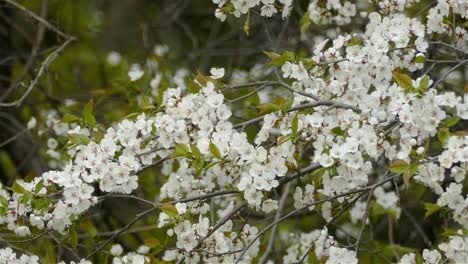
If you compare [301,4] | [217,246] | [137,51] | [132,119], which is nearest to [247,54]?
[301,4]

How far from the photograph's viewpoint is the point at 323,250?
346 cm

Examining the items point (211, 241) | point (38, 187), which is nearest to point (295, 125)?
point (211, 241)

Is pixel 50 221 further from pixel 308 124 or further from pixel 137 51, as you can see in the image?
pixel 137 51

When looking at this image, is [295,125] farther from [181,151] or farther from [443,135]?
[443,135]

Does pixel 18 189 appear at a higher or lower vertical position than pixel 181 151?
lower

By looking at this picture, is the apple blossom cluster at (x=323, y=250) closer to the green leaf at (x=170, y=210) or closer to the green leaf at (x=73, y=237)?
the green leaf at (x=170, y=210)

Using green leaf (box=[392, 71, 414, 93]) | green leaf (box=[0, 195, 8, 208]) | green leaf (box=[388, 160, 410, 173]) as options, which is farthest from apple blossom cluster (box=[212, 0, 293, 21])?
green leaf (box=[0, 195, 8, 208])

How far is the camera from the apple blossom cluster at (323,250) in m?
3.13

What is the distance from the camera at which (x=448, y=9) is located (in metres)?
3.41

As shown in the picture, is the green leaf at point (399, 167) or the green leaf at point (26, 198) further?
the green leaf at point (26, 198)

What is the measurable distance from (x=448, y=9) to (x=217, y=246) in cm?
146

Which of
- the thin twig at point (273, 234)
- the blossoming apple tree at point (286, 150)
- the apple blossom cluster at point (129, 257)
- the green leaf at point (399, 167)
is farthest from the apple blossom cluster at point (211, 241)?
the green leaf at point (399, 167)

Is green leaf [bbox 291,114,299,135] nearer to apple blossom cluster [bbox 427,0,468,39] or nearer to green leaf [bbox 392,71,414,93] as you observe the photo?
green leaf [bbox 392,71,414,93]

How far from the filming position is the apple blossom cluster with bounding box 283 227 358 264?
313 centimetres
